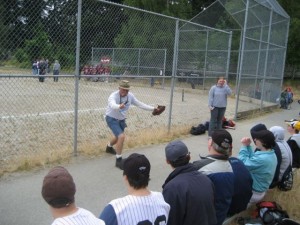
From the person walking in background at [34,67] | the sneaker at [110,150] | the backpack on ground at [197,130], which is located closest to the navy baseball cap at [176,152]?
the person walking in background at [34,67]

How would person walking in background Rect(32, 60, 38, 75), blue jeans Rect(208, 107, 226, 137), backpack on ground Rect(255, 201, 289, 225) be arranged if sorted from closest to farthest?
backpack on ground Rect(255, 201, 289, 225), person walking in background Rect(32, 60, 38, 75), blue jeans Rect(208, 107, 226, 137)

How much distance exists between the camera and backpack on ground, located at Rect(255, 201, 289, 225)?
4.32m

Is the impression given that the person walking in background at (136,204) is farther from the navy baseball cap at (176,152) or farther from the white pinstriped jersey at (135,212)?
the navy baseball cap at (176,152)

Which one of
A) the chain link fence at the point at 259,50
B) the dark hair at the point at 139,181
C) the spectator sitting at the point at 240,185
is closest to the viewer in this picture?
the dark hair at the point at 139,181

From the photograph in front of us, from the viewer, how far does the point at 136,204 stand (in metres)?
2.55

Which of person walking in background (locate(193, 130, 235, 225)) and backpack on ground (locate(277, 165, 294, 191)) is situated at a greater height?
person walking in background (locate(193, 130, 235, 225))

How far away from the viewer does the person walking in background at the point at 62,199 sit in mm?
2176

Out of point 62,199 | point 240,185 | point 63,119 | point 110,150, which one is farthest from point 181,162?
point 63,119

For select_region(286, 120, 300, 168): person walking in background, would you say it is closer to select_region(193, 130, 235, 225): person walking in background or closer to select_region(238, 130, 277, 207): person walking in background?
select_region(238, 130, 277, 207): person walking in background

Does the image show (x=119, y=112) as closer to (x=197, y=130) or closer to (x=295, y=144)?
(x=295, y=144)

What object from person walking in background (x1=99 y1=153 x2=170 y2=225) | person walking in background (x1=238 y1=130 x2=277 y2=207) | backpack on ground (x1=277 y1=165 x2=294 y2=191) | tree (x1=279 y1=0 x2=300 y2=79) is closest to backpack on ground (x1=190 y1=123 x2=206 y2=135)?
backpack on ground (x1=277 y1=165 x2=294 y2=191)

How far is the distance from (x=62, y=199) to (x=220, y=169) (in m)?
1.89

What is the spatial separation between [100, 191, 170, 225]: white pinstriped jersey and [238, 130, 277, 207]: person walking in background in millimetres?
2340

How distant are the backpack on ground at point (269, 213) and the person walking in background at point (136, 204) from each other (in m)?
2.12
